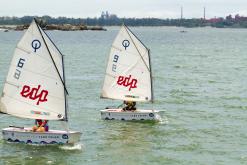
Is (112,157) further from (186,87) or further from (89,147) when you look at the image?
(186,87)

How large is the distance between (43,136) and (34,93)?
329cm

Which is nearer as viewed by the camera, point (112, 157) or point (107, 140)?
point (112, 157)

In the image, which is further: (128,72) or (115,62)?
(128,72)

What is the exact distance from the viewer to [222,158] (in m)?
41.8

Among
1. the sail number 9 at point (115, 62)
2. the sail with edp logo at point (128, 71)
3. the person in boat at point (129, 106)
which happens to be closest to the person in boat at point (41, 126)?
the person in boat at point (129, 106)

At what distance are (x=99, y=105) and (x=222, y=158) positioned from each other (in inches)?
961

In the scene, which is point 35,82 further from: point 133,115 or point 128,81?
point 128,81

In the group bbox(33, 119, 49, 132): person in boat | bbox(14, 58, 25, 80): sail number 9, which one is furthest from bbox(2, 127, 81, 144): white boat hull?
bbox(14, 58, 25, 80): sail number 9

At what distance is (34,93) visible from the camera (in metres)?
43.5

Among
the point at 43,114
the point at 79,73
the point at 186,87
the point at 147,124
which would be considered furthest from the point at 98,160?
the point at 79,73

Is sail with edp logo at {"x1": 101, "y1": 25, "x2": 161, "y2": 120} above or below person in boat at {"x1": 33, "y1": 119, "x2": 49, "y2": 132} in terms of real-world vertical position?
above

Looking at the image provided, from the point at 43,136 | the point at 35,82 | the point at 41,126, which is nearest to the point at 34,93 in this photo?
the point at 35,82

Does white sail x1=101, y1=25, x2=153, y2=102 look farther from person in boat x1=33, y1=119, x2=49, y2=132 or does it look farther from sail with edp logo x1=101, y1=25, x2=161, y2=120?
person in boat x1=33, y1=119, x2=49, y2=132

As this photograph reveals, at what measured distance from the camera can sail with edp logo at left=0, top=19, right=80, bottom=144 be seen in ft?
139
